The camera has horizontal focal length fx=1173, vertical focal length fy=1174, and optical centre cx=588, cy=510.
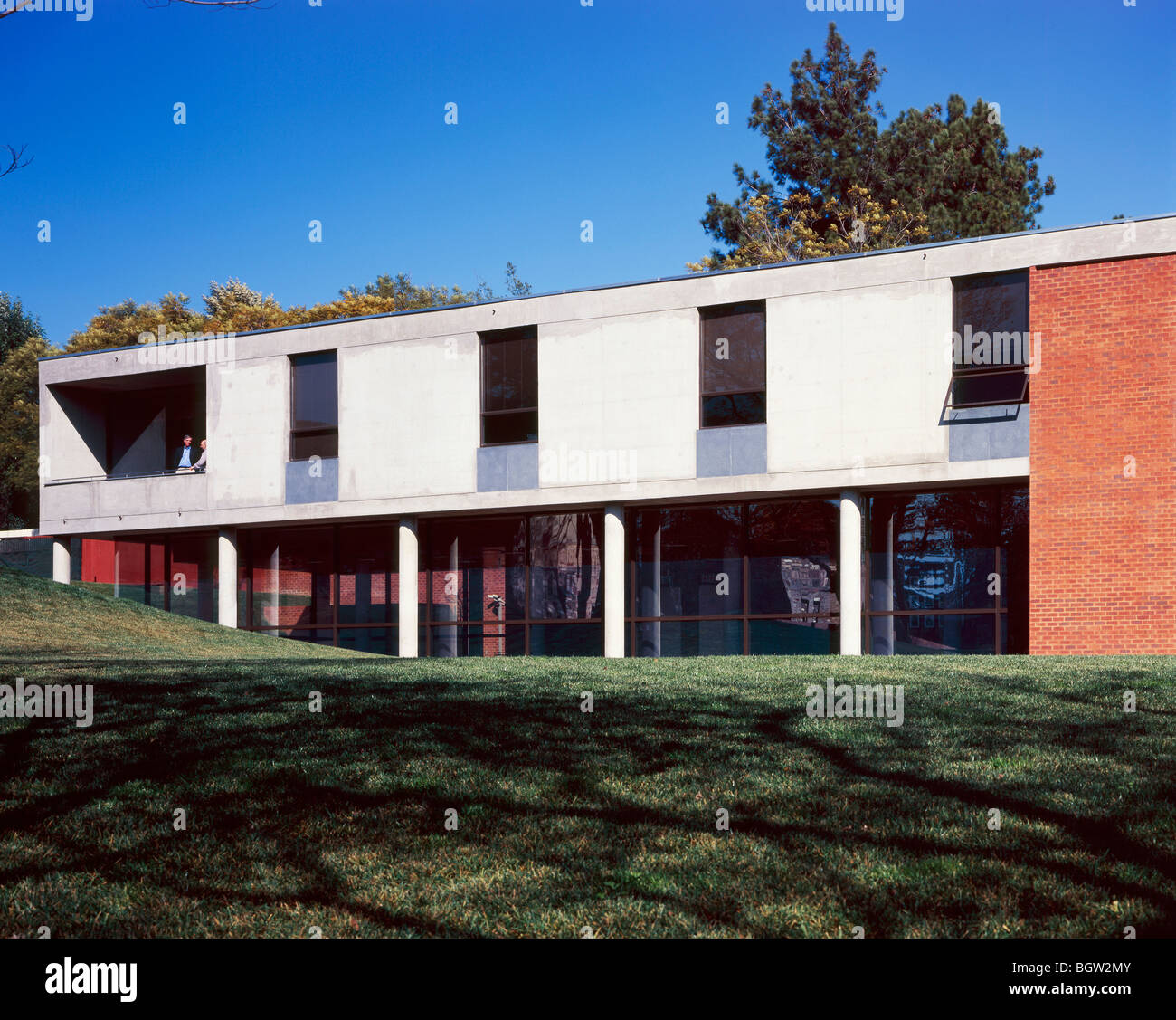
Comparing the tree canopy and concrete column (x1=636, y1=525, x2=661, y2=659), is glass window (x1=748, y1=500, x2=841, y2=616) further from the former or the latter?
the tree canopy

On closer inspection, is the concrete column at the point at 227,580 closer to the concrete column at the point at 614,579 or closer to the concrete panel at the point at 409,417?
the concrete panel at the point at 409,417

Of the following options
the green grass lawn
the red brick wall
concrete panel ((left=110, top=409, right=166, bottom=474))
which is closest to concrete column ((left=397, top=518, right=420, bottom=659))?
concrete panel ((left=110, top=409, right=166, bottom=474))

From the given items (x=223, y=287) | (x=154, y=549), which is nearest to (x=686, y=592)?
(x=154, y=549)

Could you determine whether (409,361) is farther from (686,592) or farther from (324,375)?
(686,592)

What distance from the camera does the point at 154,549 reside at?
3164cm

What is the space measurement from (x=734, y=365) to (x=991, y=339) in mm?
5076

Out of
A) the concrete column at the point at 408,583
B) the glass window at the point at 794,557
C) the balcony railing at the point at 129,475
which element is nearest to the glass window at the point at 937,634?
the glass window at the point at 794,557

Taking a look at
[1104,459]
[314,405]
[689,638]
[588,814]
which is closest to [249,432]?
[314,405]

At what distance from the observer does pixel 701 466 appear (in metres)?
24.3

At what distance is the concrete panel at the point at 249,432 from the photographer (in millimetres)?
28266

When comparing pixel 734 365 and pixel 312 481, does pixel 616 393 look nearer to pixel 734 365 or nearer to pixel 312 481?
pixel 734 365

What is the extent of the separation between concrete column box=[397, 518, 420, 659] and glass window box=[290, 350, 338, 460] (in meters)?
2.51

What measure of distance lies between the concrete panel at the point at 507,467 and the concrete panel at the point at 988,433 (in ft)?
28.7

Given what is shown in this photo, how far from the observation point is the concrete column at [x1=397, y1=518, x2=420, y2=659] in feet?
90.1
